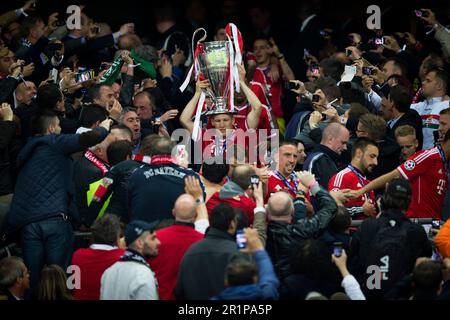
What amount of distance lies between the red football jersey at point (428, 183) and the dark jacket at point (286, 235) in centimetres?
202

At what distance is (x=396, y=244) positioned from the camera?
11.6 metres

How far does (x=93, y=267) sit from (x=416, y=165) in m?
3.76

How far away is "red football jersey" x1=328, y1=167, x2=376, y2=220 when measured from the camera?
1312 centimetres

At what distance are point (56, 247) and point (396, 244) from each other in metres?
3.27

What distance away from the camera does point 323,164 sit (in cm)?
1371

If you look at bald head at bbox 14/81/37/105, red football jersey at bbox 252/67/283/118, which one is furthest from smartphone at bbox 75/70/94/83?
red football jersey at bbox 252/67/283/118

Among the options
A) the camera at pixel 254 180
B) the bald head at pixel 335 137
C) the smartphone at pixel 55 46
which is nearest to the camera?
the camera at pixel 254 180

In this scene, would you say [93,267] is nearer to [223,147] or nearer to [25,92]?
[223,147]

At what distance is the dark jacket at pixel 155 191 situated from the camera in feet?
39.5

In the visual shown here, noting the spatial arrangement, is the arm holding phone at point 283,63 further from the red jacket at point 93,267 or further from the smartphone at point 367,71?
the red jacket at point 93,267

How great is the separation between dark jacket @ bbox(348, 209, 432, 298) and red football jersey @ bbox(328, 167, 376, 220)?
1146 mm

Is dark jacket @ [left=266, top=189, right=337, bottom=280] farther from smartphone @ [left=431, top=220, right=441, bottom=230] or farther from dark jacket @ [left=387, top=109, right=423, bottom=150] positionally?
dark jacket @ [left=387, top=109, right=423, bottom=150]

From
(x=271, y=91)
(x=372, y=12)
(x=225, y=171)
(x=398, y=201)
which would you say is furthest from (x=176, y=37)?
(x=398, y=201)

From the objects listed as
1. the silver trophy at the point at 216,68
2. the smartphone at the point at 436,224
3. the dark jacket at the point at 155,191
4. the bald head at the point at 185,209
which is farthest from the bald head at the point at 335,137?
the bald head at the point at 185,209
